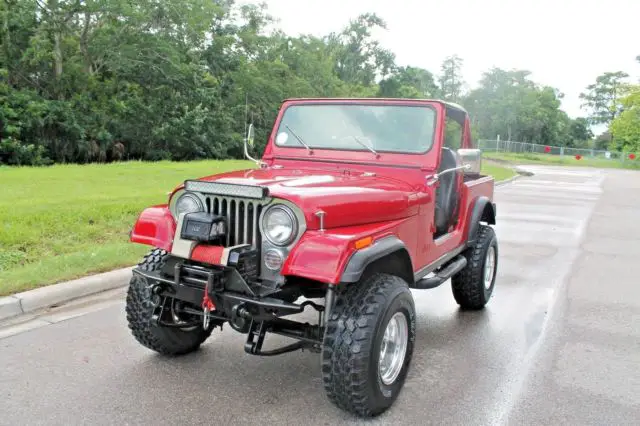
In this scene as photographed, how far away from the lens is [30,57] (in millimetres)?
23125

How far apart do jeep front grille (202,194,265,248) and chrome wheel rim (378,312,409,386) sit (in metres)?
0.98

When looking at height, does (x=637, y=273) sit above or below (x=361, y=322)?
below

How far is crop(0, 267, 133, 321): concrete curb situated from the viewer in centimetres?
490

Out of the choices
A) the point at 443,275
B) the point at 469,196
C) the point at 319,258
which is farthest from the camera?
the point at 469,196

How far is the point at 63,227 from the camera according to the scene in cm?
723

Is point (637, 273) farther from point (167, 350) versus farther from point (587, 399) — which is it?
point (167, 350)

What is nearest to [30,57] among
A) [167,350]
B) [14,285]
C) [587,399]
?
[14,285]

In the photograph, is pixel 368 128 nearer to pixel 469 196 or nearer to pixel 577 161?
pixel 469 196

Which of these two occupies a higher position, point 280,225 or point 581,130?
point 581,130

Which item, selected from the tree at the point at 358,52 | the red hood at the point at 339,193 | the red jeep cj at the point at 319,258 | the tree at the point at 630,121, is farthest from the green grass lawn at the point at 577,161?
the red hood at the point at 339,193

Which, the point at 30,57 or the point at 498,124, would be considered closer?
the point at 30,57

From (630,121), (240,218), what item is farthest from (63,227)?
(630,121)

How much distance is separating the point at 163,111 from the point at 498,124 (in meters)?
57.0

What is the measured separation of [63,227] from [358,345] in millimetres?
5414
